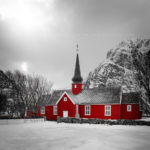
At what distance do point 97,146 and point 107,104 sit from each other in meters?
24.0

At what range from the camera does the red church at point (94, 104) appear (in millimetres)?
36844

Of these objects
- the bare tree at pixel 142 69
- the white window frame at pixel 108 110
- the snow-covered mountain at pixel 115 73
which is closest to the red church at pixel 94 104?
the white window frame at pixel 108 110

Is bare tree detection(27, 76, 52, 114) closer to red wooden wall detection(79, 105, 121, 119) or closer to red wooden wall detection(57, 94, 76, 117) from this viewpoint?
red wooden wall detection(57, 94, 76, 117)

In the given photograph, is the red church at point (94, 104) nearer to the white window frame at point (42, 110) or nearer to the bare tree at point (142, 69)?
the white window frame at point (42, 110)

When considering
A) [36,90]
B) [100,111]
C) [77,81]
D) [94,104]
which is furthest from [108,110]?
[36,90]

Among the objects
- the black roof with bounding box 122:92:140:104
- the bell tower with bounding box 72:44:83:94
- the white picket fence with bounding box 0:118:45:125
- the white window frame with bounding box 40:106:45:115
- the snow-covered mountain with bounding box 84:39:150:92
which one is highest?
the snow-covered mountain with bounding box 84:39:150:92

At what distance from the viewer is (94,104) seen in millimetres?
38656

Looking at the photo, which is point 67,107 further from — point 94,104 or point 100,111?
point 100,111

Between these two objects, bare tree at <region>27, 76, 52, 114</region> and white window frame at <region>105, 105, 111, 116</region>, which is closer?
white window frame at <region>105, 105, 111, 116</region>

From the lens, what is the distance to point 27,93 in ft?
151

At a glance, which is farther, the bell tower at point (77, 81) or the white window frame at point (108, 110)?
the bell tower at point (77, 81)

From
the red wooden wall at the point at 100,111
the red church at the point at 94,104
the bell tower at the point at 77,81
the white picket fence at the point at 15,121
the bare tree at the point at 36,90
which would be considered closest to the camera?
the white picket fence at the point at 15,121

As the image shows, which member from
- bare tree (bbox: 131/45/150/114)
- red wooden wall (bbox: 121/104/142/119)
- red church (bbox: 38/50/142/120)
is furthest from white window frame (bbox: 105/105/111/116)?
A: bare tree (bbox: 131/45/150/114)

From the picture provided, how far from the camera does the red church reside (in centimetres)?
3684
